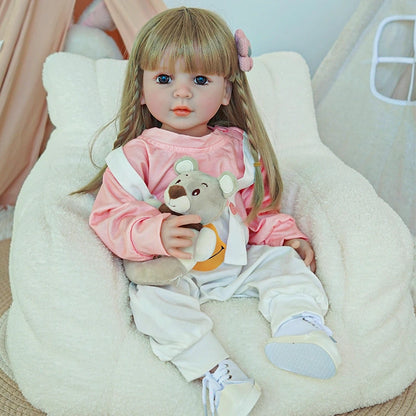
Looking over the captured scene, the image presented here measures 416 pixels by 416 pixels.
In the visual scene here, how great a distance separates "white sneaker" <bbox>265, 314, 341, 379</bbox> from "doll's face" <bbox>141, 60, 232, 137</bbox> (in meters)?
0.45

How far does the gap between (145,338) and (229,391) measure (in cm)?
18

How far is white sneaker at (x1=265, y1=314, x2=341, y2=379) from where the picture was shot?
97 cm

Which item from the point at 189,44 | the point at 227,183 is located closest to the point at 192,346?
the point at 227,183

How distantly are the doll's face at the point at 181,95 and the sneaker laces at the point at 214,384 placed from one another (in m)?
0.48

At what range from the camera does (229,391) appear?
0.94m

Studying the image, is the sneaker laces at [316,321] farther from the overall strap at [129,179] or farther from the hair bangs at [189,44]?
the hair bangs at [189,44]

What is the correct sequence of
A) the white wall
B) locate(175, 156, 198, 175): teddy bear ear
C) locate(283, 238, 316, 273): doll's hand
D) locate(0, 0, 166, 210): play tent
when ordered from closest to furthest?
locate(175, 156, 198, 175): teddy bear ear < locate(283, 238, 316, 273): doll's hand < locate(0, 0, 166, 210): play tent < the white wall

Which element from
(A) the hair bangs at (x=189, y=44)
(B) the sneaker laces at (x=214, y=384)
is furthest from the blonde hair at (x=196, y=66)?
(B) the sneaker laces at (x=214, y=384)

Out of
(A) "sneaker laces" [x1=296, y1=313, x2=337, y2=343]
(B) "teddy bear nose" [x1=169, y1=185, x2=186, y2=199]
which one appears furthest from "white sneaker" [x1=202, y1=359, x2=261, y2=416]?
(B) "teddy bear nose" [x1=169, y1=185, x2=186, y2=199]

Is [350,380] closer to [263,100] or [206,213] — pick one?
[206,213]

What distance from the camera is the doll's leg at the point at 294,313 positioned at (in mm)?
975

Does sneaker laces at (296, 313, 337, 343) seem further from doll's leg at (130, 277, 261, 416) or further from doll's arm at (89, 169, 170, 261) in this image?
doll's arm at (89, 169, 170, 261)

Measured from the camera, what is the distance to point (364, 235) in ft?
3.64

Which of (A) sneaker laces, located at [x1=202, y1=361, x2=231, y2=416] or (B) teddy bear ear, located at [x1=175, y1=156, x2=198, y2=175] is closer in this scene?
(A) sneaker laces, located at [x1=202, y1=361, x2=231, y2=416]
